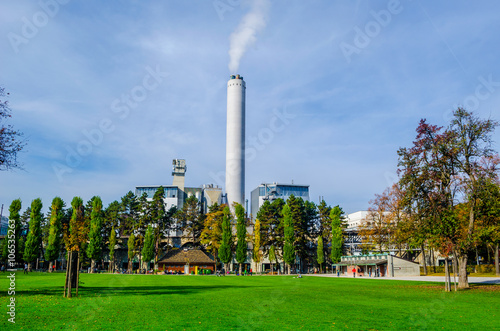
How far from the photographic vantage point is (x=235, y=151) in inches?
4281

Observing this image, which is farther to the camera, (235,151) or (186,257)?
(235,151)

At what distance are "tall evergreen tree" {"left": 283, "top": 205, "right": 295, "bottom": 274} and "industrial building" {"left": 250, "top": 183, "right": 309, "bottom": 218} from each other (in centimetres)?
4507

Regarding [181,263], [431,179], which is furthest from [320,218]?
[431,179]

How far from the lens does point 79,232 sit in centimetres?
7275

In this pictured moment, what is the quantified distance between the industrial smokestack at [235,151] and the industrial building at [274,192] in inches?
752

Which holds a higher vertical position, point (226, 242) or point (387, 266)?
point (226, 242)

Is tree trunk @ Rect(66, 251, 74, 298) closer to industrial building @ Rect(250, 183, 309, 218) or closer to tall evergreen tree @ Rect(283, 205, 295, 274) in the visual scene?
tall evergreen tree @ Rect(283, 205, 295, 274)

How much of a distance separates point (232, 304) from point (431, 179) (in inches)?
789

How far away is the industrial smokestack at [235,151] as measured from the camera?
10888 cm

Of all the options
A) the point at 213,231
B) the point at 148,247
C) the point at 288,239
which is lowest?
the point at 148,247

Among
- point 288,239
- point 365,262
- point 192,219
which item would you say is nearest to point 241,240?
point 288,239

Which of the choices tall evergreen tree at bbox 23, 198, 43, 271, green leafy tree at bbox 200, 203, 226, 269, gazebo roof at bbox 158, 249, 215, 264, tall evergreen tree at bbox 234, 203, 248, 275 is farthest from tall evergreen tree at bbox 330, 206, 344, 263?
tall evergreen tree at bbox 23, 198, 43, 271

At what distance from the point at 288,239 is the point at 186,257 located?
20.7 metres

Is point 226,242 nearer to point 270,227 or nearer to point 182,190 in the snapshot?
point 270,227
